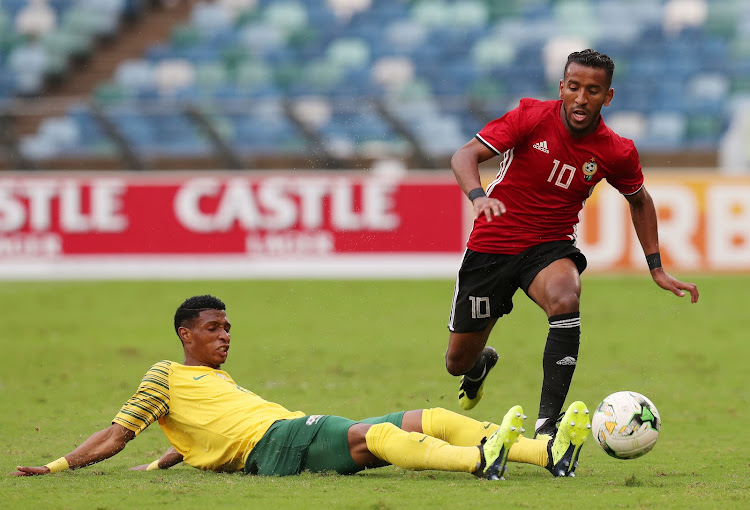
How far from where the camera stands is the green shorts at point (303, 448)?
5.55 m

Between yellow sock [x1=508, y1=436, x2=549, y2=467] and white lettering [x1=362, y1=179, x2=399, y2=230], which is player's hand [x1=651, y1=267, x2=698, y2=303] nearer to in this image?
yellow sock [x1=508, y1=436, x2=549, y2=467]

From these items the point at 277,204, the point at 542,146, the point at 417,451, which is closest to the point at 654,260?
the point at 542,146

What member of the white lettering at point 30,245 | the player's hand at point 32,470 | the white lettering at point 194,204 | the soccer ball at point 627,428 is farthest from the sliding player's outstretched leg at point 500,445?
the white lettering at point 30,245

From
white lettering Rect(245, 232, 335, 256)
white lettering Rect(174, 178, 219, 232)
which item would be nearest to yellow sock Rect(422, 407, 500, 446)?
white lettering Rect(245, 232, 335, 256)

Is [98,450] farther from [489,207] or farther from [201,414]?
[489,207]

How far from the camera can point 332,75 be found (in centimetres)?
2139

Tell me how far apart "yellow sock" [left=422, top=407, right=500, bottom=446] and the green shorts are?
1.02ft

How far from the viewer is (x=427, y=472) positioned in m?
5.86

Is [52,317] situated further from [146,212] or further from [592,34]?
[592,34]

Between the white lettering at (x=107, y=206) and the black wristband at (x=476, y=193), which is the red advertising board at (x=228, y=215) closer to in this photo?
the white lettering at (x=107, y=206)

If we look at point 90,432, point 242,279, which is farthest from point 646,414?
point 242,279

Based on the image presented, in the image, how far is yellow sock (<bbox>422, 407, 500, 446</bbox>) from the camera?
566 cm

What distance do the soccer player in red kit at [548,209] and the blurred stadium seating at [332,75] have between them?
10434 mm

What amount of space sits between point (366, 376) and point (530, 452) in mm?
3970
